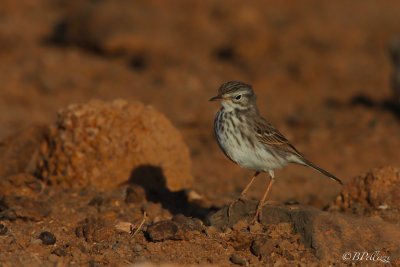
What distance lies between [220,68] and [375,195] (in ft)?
31.9

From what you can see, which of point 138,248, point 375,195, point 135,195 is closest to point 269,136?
point 375,195

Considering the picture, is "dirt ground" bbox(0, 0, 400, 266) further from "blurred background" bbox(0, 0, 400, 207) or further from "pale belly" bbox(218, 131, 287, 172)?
"pale belly" bbox(218, 131, 287, 172)

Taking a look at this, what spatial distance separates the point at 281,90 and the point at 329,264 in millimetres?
9616

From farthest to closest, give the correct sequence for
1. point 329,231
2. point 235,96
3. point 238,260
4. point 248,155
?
point 235,96 → point 248,155 → point 329,231 → point 238,260

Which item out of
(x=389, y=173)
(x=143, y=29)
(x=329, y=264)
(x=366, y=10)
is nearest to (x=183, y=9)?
(x=143, y=29)

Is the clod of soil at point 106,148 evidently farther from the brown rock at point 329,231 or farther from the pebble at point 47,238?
the brown rock at point 329,231

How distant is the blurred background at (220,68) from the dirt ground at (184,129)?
1.8 inches

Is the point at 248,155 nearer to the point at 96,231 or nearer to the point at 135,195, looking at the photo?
the point at 135,195

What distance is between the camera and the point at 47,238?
24.5 feet

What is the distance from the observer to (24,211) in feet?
26.5

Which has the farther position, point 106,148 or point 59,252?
point 106,148

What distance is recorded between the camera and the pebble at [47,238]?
742cm

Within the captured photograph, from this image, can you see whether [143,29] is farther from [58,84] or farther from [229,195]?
[229,195]

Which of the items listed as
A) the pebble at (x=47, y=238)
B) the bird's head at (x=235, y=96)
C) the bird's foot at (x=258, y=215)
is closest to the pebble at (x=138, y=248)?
the pebble at (x=47, y=238)
